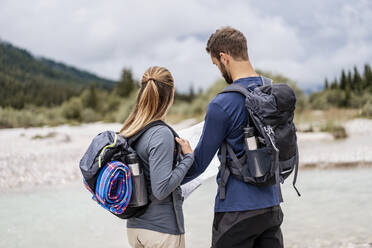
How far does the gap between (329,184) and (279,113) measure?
6869mm

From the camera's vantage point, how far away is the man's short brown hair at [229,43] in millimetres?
1904

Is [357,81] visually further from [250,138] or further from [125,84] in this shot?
[250,138]

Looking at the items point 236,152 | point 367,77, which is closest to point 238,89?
point 236,152

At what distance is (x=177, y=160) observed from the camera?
2.08 metres

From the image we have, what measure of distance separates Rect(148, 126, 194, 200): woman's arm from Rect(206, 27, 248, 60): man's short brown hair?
0.51 metres

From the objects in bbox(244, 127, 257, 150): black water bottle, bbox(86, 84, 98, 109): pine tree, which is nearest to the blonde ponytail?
bbox(244, 127, 257, 150): black water bottle

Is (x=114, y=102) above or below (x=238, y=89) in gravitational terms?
below

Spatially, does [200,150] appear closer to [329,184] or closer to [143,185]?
[143,185]

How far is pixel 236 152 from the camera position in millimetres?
1911

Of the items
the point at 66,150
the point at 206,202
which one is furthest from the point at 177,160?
the point at 66,150

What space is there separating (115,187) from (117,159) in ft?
0.47

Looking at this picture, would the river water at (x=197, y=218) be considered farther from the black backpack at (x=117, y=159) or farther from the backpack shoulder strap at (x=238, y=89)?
the backpack shoulder strap at (x=238, y=89)

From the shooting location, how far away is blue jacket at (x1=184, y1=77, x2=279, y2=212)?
1.84 metres

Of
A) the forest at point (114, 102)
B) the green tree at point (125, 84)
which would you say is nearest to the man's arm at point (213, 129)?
the forest at point (114, 102)
